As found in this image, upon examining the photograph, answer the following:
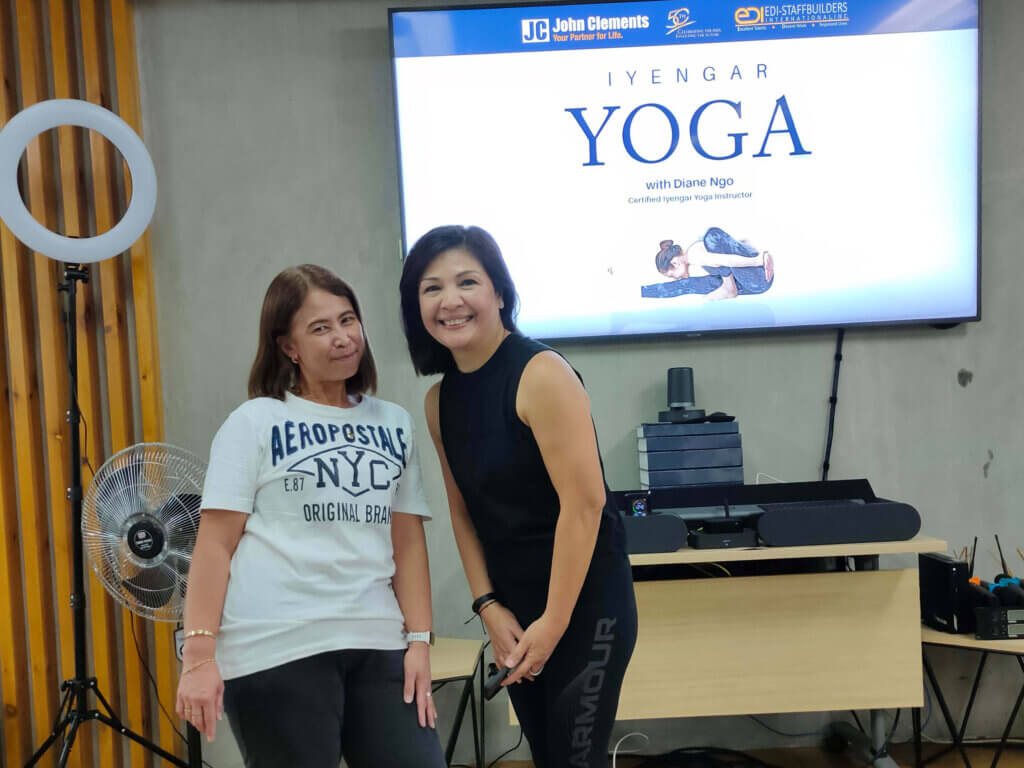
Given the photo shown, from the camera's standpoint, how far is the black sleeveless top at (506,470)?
1.29 metres

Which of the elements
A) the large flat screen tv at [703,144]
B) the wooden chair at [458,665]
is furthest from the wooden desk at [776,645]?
the large flat screen tv at [703,144]

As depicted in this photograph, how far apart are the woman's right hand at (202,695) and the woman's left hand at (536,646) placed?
471 mm

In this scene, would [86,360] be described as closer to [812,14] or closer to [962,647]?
[812,14]

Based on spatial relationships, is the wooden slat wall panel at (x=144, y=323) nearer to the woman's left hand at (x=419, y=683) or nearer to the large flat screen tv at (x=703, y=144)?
the large flat screen tv at (x=703, y=144)

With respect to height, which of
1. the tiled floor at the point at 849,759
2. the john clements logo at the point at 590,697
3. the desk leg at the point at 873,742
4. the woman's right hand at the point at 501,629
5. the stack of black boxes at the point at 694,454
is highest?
the stack of black boxes at the point at 694,454

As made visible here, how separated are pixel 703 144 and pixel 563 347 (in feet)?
2.79

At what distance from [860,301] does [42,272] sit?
2.82 m

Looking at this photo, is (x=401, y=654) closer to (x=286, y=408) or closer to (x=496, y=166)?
(x=286, y=408)

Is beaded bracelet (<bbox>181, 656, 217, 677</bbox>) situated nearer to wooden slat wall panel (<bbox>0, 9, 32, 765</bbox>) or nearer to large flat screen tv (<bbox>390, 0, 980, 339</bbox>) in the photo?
large flat screen tv (<bbox>390, 0, 980, 339</bbox>)

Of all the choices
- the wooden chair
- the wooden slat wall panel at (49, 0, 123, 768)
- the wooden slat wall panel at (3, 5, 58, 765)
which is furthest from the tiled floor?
the wooden slat wall panel at (3, 5, 58, 765)

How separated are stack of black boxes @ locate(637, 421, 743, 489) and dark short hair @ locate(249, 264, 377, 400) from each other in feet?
4.66

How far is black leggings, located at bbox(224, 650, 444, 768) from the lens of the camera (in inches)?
48.6

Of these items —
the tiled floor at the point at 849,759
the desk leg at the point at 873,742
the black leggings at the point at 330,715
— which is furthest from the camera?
the tiled floor at the point at 849,759

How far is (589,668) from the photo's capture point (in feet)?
4.25
